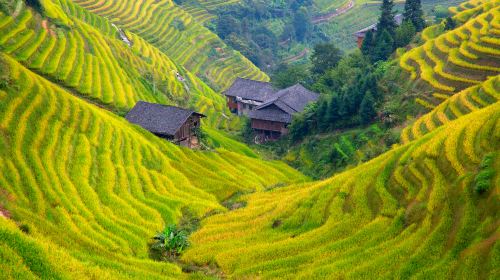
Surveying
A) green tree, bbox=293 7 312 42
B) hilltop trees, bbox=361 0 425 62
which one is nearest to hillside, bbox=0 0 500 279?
hilltop trees, bbox=361 0 425 62

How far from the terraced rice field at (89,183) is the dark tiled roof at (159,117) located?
1.58 metres

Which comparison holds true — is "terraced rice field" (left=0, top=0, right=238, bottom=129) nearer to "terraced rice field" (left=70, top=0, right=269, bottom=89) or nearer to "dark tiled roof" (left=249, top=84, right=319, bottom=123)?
"terraced rice field" (left=70, top=0, right=269, bottom=89)

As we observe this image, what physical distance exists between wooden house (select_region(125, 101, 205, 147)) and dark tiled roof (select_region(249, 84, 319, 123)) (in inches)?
318

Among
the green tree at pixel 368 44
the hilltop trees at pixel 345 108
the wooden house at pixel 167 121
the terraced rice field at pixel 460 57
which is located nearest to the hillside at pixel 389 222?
the wooden house at pixel 167 121

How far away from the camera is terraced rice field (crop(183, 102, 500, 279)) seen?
13.4 m

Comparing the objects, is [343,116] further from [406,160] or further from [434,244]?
[434,244]

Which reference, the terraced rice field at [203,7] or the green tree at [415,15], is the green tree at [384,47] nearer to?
the green tree at [415,15]

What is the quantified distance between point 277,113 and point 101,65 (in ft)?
41.0

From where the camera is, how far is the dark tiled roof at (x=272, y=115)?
38.2 meters

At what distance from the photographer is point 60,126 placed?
930 inches

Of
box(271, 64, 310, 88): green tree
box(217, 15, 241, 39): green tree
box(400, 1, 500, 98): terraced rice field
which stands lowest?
box(217, 15, 241, 39): green tree

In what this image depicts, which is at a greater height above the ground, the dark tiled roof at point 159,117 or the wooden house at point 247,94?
the dark tiled roof at point 159,117

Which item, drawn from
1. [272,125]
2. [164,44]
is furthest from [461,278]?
[164,44]

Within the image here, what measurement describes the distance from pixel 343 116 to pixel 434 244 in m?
20.5
